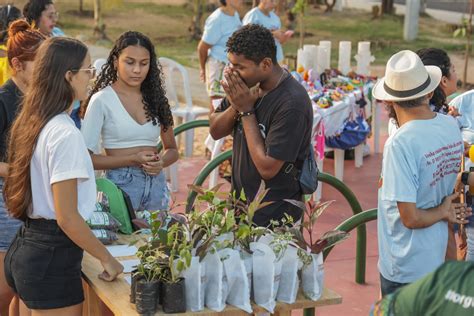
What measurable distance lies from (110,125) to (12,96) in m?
0.64

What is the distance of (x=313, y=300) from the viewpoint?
3812 millimetres

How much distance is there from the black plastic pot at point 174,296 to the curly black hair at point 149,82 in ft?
5.70

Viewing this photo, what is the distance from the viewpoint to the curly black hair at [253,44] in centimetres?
457

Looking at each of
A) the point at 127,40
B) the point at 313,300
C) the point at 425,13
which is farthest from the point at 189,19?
the point at 313,300

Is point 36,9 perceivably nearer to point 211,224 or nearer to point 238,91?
point 238,91

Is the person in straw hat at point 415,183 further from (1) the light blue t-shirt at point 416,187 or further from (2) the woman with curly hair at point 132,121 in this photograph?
(2) the woman with curly hair at point 132,121

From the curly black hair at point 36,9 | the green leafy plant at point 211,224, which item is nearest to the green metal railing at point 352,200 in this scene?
the green leafy plant at point 211,224

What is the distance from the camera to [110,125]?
505cm

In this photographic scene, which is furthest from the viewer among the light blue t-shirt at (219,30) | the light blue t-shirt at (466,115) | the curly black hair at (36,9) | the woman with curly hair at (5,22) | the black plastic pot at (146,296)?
the light blue t-shirt at (219,30)

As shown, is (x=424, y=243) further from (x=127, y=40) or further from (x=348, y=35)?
(x=348, y=35)

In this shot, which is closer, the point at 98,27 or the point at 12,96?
the point at 12,96

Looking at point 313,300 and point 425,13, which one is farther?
point 425,13

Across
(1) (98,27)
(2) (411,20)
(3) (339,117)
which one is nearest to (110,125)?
(3) (339,117)

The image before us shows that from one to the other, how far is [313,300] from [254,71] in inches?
52.5
